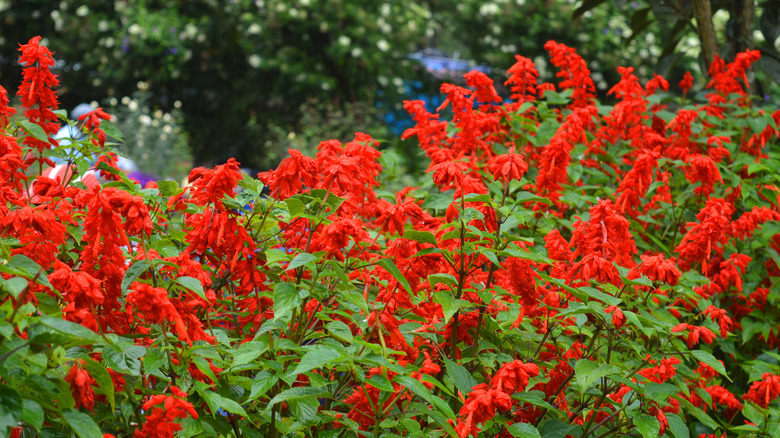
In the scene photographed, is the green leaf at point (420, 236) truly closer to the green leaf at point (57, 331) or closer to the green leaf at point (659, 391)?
the green leaf at point (659, 391)

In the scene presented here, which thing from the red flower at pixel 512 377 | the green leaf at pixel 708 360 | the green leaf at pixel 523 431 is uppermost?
the red flower at pixel 512 377

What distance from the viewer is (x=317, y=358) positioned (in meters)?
1.42

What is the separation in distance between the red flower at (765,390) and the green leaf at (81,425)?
74.7 inches

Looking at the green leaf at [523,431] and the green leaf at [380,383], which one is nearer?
the green leaf at [380,383]

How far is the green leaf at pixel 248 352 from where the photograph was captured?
149 centimetres

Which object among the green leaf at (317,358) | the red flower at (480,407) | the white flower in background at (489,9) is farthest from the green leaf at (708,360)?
→ the white flower in background at (489,9)

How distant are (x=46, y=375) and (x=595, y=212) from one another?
53.6 inches

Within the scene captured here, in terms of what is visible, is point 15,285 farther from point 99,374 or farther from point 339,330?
point 339,330

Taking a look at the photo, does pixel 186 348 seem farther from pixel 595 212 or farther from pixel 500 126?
pixel 500 126

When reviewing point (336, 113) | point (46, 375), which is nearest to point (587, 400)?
point (46, 375)

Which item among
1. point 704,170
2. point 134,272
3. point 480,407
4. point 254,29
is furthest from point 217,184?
point 254,29

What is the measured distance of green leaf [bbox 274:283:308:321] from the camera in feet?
4.91

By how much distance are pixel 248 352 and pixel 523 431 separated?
63 centimetres

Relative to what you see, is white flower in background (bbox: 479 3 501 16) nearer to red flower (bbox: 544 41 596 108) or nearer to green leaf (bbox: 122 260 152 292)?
red flower (bbox: 544 41 596 108)
